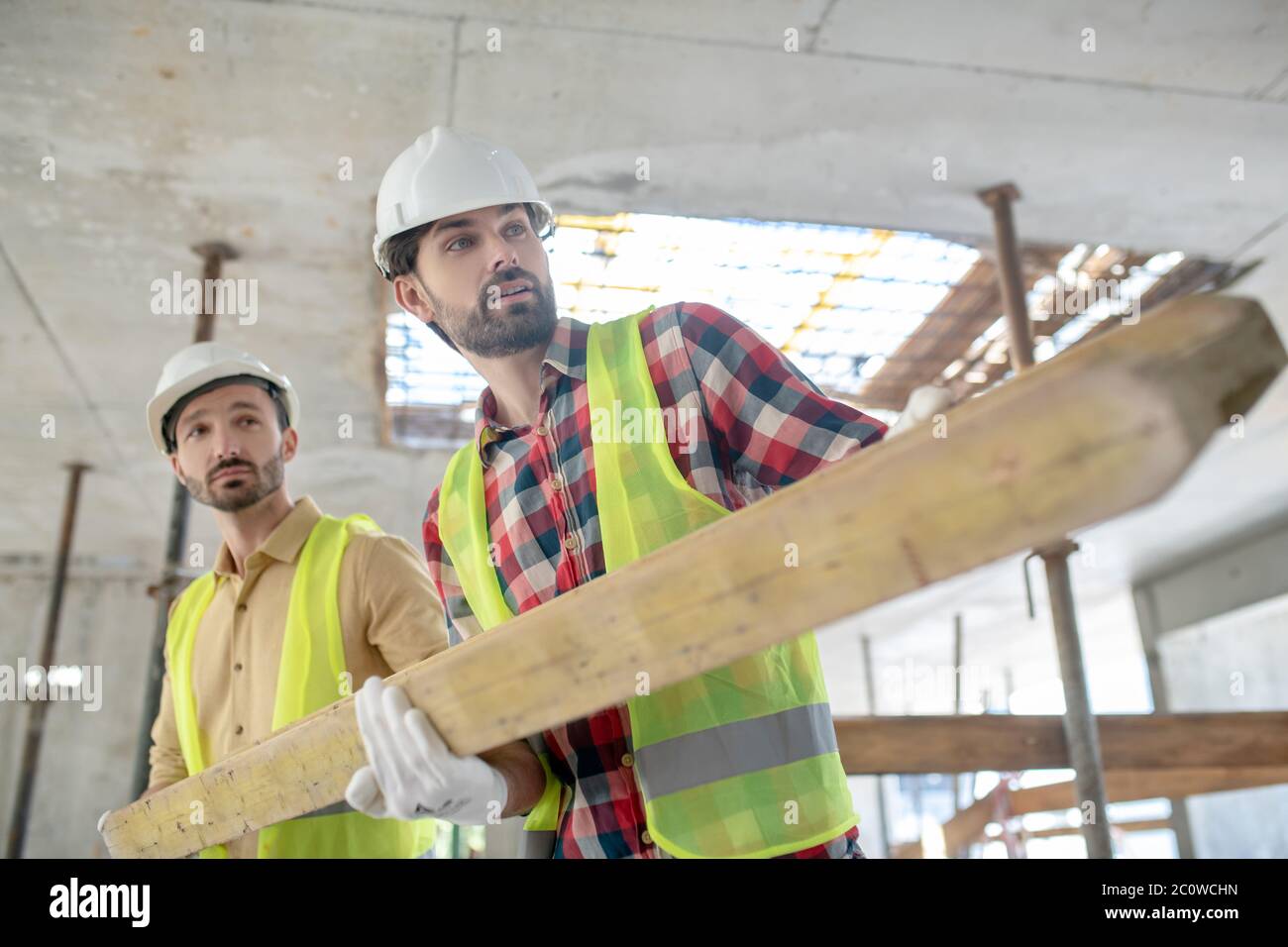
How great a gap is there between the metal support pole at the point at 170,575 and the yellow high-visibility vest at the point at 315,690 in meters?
2.08

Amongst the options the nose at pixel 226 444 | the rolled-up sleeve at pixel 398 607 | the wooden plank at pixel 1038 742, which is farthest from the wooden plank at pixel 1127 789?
the nose at pixel 226 444

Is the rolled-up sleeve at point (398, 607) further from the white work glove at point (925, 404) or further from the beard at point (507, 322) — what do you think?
the white work glove at point (925, 404)

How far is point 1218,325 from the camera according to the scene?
822 mm

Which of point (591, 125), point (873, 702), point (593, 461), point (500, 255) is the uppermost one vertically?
point (591, 125)

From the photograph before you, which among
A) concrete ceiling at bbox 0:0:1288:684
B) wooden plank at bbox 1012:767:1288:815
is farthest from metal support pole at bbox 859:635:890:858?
concrete ceiling at bbox 0:0:1288:684

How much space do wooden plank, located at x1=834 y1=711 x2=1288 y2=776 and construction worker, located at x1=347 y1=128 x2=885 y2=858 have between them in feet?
9.25

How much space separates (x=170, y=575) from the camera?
17.2 ft

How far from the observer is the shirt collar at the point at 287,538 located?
2990 mm

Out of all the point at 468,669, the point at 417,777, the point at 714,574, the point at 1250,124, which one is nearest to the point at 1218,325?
the point at 714,574

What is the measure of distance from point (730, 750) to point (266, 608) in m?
1.85

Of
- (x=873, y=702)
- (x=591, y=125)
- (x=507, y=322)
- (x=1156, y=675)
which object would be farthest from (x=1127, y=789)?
(x=873, y=702)

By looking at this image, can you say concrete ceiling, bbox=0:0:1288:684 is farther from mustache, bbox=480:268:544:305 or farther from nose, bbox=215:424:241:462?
mustache, bbox=480:268:544:305

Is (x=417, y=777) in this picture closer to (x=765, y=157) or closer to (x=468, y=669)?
(x=468, y=669)

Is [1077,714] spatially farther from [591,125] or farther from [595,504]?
[595,504]
